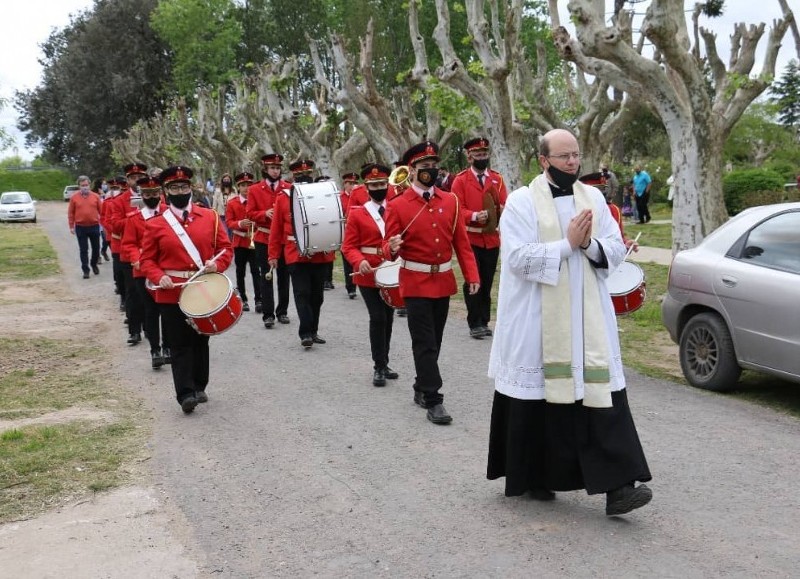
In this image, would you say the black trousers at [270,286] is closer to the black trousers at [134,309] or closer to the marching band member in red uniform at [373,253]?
the black trousers at [134,309]

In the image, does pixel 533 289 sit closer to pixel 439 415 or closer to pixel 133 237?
pixel 439 415

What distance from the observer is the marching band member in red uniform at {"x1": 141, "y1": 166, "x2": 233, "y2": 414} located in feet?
26.5

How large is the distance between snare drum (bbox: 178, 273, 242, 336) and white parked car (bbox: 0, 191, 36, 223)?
143ft

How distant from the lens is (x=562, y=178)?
17.1 ft

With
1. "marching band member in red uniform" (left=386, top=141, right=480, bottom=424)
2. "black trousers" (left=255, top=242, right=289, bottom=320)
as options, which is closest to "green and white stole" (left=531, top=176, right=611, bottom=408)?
"marching band member in red uniform" (left=386, top=141, right=480, bottom=424)

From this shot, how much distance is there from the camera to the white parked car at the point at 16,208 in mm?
47938

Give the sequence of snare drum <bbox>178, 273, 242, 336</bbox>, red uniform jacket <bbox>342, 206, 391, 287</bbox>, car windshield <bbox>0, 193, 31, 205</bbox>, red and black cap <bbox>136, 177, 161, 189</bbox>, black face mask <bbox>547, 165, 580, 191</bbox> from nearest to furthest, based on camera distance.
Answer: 1. black face mask <bbox>547, 165, 580, 191</bbox>
2. snare drum <bbox>178, 273, 242, 336</bbox>
3. red uniform jacket <bbox>342, 206, 391, 287</bbox>
4. red and black cap <bbox>136, 177, 161, 189</bbox>
5. car windshield <bbox>0, 193, 31, 205</bbox>

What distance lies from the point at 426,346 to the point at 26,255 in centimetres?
2410

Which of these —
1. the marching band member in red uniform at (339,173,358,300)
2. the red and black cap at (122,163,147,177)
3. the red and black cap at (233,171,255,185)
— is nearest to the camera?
the red and black cap at (122,163,147,177)

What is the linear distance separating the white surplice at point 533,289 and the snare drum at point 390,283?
2.96 meters

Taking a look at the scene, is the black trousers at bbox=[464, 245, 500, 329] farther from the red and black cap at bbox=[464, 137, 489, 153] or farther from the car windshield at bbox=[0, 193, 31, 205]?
the car windshield at bbox=[0, 193, 31, 205]

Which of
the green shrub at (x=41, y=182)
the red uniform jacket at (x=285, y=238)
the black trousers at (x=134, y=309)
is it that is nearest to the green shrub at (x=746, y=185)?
the red uniform jacket at (x=285, y=238)

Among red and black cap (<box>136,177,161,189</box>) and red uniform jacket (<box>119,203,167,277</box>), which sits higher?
red and black cap (<box>136,177,161,189</box>)

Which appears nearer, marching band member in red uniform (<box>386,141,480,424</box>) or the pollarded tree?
marching band member in red uniform (<box>386,141,480,424</box>)
